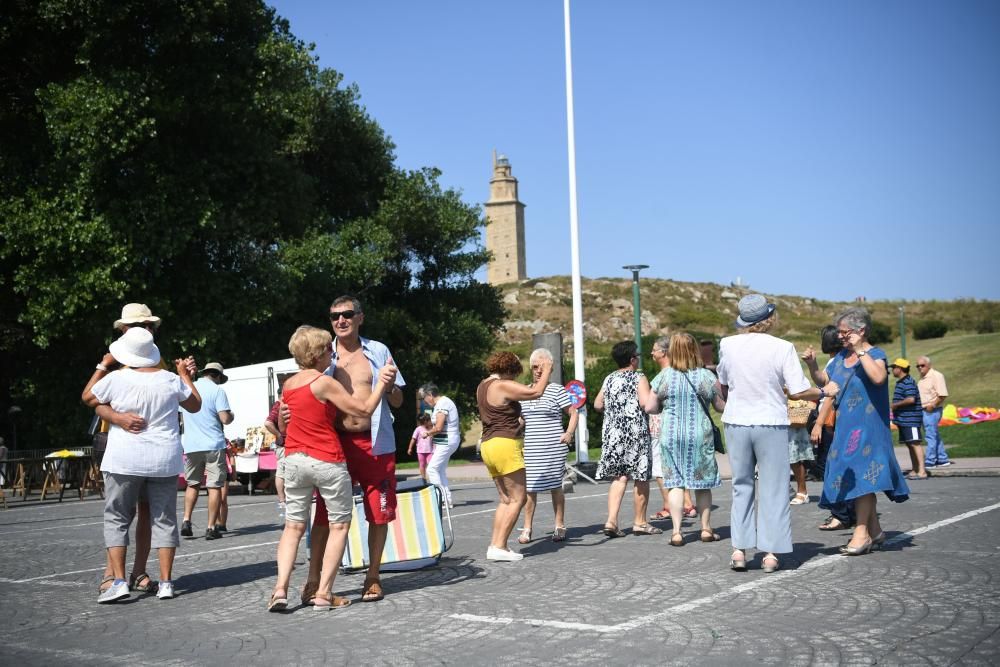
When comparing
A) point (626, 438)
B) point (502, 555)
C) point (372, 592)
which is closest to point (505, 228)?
point (626, 438)

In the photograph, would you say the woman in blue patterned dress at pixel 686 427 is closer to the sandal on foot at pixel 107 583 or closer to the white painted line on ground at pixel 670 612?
the white painted line on ground at pixel 670 612

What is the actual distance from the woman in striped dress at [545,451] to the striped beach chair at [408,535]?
1524 millimetres

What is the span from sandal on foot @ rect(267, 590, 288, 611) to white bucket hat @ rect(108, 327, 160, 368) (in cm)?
205

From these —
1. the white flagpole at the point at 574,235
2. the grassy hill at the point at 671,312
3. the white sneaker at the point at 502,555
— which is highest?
the grassy hill at the point at 671,312

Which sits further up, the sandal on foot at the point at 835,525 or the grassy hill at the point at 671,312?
the grassy hill at the point at 671,312

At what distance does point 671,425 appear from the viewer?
960 centimetres

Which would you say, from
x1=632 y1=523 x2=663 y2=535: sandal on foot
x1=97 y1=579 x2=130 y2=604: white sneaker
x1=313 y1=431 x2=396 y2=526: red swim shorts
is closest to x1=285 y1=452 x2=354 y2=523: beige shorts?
x1=313 y1=431 x2=396 y2=526: red swim shorts

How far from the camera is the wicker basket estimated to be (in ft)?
42.1

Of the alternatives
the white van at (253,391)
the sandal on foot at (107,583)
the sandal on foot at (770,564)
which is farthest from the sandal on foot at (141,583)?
the white van at (253,391)

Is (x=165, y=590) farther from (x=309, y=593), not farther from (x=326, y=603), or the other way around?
(x=326, y=603)

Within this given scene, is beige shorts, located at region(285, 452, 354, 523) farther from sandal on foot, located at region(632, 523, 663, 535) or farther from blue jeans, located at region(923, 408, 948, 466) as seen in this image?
blue jeans, located at region(923, 408, 948, 466)

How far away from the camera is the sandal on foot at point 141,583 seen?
7.85 metres

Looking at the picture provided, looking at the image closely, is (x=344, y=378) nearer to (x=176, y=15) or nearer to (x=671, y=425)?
(x=671, y=425)

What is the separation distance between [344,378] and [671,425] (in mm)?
3650
